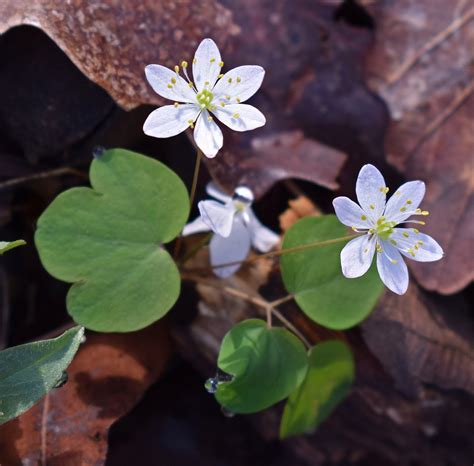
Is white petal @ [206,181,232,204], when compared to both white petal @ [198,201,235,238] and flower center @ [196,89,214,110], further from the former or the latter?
flower center @ [196,89,214,110]

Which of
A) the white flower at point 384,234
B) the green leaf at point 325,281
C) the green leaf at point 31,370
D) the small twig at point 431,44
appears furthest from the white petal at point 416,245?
the small twig at point 431,44

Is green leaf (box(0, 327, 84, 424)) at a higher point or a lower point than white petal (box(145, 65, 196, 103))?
lower

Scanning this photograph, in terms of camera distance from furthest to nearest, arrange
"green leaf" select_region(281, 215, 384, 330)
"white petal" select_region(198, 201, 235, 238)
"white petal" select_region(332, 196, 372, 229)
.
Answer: "green leaf" select_region(281, 215, 384, 330)
"white petal" select_region(198, 201, 235, 238)
"white petal" select_region(332, 196, 372, 229)

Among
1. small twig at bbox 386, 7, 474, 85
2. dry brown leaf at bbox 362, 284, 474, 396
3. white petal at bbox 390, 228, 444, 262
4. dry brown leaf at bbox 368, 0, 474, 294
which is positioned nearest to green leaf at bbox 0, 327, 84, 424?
white petal at bbox 390, 228, 444, 262

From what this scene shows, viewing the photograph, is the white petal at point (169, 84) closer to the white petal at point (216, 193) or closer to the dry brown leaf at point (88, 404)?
the white petal at point (216, 193)

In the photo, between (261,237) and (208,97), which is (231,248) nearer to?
(261,237)

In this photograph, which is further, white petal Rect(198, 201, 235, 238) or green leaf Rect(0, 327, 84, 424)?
white petal Rect(198, 201, 235, 238)
